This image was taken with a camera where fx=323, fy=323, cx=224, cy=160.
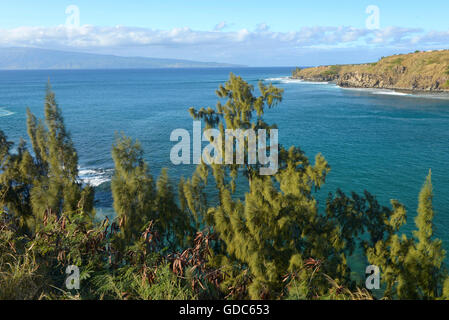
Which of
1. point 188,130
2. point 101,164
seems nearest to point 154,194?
point 101,164

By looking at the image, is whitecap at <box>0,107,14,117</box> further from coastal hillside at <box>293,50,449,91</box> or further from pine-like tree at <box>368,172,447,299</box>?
coastal hillside at <box>293,50,449,91</box>

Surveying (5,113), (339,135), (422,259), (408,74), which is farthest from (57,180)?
(408,74)

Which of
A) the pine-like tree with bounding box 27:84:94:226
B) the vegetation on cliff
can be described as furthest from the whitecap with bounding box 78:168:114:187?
the vegetation on cliff

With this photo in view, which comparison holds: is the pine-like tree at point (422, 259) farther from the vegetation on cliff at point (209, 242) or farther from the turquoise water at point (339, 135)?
the turquoise water at point (339, 135)

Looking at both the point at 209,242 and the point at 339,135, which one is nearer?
the point at 209,242

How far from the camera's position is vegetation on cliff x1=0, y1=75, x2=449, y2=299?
9.84m

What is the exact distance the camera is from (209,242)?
16.2 m

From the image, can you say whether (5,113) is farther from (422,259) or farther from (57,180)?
(422,259)

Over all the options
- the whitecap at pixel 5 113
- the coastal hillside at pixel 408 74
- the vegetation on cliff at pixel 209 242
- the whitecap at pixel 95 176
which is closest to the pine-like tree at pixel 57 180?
the vegetation on cliff at pixel 209 242

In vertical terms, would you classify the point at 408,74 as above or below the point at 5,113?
above

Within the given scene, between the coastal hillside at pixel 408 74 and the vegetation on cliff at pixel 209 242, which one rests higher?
the coastal hillside at pixel 408 74

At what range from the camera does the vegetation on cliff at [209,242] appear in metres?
9.84
